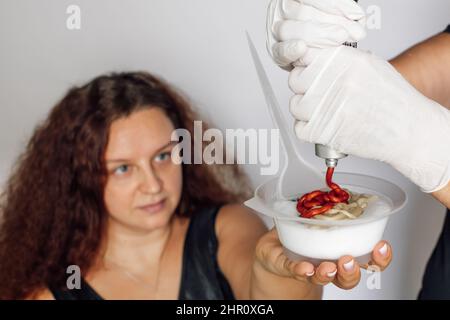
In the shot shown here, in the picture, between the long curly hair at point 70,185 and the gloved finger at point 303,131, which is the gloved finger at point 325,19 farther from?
the long curly hair at point 70,185

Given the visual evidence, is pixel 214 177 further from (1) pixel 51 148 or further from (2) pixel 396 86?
(2) pixel 396 86

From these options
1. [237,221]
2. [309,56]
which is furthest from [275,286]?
[309,56]

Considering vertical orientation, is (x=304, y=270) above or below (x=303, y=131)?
below

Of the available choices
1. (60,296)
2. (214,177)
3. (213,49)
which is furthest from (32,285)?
(213,49)

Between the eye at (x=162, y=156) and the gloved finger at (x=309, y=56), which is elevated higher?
the gloved finger at (x=309, y=56)

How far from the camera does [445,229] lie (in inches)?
51.7

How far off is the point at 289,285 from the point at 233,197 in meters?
0.62

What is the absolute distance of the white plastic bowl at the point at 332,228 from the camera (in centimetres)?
88

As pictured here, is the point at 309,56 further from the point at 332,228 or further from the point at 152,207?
the point at 152,207

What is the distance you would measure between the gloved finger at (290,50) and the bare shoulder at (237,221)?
737mm

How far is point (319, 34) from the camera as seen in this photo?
0.83m

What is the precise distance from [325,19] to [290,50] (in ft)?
0.24

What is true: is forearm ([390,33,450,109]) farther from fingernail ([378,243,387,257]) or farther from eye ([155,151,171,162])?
eye ([155,151,171,162])

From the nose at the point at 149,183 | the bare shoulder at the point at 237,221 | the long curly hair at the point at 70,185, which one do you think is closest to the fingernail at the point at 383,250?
the bare shoulder at the point at 237,221
